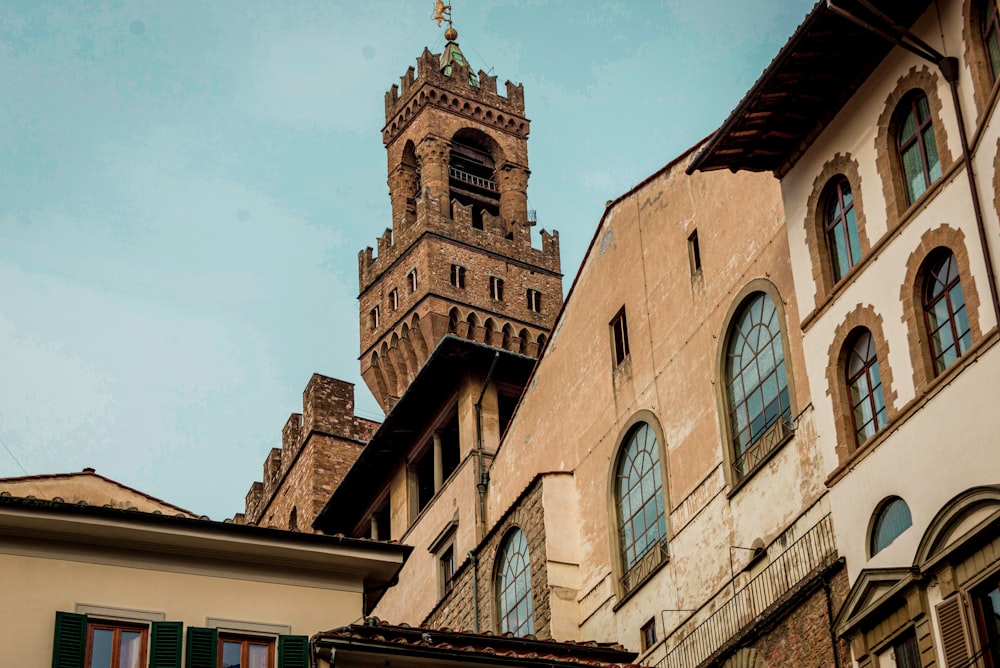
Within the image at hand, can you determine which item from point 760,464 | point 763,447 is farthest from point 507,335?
point 760,464

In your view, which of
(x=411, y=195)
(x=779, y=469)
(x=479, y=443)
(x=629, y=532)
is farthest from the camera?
(x=411, y=195)

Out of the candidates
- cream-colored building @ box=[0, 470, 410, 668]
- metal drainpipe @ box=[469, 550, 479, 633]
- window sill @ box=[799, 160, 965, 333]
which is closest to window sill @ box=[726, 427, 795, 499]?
window sill @ box=[799, 160, 965, 333]

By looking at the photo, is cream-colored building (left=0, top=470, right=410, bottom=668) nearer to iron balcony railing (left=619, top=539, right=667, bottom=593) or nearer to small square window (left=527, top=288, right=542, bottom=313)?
iron balcony railing (left=619, top=539, right=667, bottom=593)

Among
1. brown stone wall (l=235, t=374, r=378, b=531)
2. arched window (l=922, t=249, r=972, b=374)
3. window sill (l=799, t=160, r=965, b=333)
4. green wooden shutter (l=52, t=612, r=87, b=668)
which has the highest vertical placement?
brown stone wall (l=235, t=374, r=378, b=531)

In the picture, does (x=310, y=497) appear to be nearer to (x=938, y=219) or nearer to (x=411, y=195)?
(x=411, y=195)

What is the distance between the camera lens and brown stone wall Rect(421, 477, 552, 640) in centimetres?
2842

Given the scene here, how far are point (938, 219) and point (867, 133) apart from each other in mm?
2305

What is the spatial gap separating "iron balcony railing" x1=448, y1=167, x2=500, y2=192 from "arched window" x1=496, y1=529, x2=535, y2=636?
4337 cm

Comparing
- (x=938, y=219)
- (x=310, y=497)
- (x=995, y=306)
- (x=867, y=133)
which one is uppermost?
(x=310, y=497)

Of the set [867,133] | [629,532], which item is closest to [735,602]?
[629,532]

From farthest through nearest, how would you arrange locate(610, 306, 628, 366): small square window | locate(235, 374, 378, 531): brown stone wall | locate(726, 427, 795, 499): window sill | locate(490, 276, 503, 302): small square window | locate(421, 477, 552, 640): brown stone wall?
locate(490, 276, 503, 302): small square window → locate(235, 374, 378, 531): brown stone wall → locate(421, 477, 552, 640): brown stone wall → locate(610, 306, 628, 366): small square window → locate(726, 427, 795, 499): window sill

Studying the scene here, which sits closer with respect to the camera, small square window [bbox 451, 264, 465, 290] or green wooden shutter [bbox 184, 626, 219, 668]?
green wooden shutter [bbox 184, 626, 219, 668]

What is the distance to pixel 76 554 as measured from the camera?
1836 centimetres

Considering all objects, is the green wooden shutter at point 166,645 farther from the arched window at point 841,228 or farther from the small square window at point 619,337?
the small square window at point 619,337
